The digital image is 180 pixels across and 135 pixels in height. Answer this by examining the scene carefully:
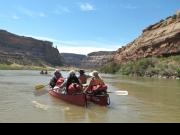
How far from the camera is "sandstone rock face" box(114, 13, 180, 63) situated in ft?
301

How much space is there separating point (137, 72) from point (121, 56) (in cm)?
4022

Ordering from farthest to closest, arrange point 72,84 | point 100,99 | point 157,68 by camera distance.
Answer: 1. point 157,68
2. point 72,84
3. point 100,99

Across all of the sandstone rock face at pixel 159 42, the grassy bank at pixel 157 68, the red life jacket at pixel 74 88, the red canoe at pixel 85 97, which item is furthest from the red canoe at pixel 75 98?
the sandstone rock face at pixel 159 42

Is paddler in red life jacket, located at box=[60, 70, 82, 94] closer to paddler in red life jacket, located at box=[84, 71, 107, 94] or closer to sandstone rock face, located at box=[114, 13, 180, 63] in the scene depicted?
paddler in red life jacket, located at box=[84, 71, 107, 94]

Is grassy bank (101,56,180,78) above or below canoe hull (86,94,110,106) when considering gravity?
above

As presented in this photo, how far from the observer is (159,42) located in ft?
319

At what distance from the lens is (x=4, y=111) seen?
1355cm

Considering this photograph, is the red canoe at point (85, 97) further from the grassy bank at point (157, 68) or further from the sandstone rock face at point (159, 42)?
the sandstone rock face at point (159, 42)

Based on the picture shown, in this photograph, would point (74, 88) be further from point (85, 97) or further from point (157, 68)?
point (157, 68)

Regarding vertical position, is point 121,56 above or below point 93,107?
above

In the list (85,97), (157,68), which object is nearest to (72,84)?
(85,97)

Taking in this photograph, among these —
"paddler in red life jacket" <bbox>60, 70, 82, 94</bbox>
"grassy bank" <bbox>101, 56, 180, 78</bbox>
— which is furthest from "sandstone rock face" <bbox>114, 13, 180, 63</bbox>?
"paddler in red life jacket" <bbox>60, 70, 82, 94</bbox>
